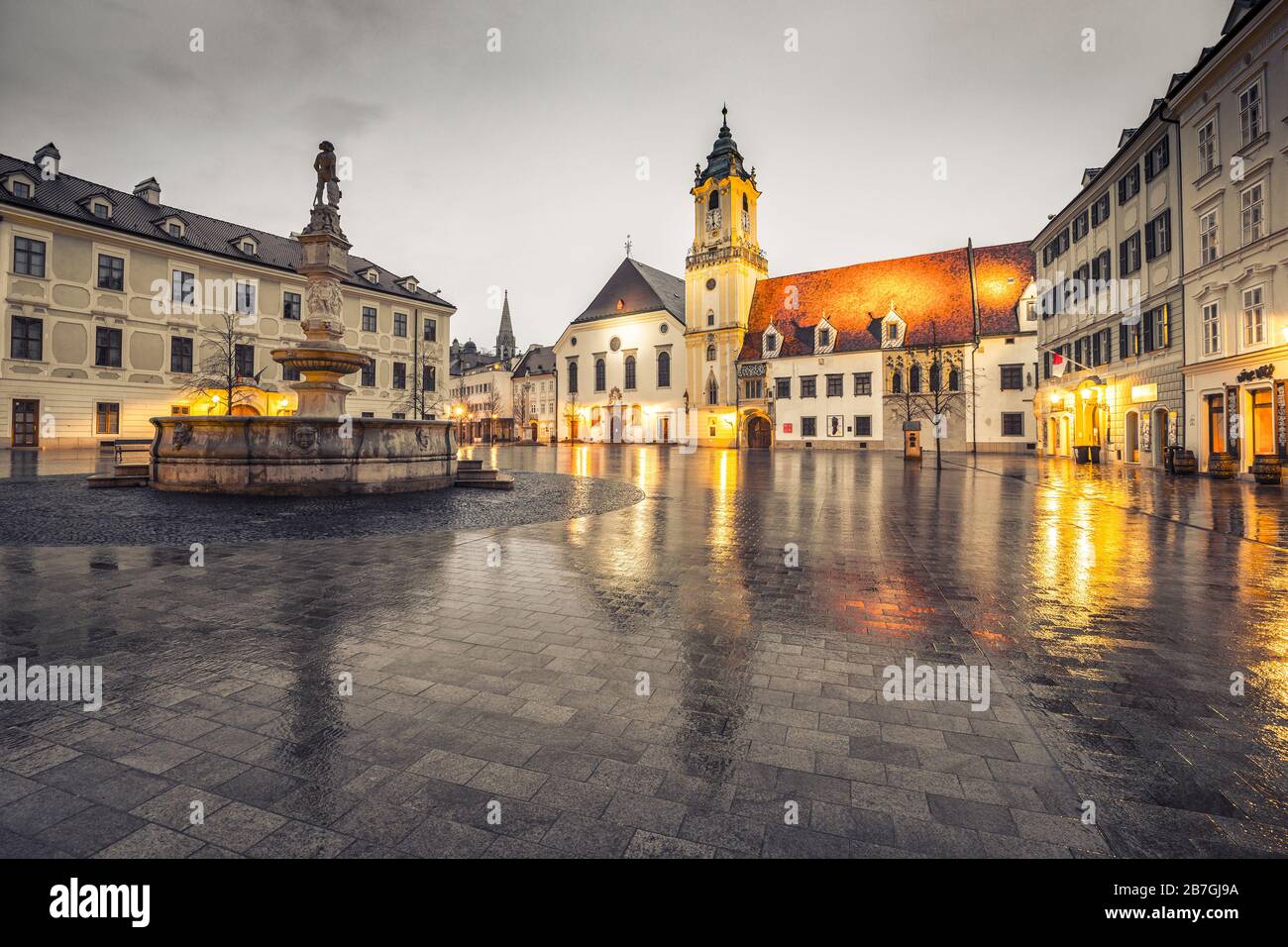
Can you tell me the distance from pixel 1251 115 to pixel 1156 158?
5.25m

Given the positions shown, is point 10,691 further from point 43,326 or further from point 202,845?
point 43,326

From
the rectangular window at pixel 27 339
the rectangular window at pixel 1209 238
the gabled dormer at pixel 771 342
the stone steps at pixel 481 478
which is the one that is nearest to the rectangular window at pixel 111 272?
the rectangular window at pixel 27 339

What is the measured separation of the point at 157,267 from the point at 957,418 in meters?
54.6

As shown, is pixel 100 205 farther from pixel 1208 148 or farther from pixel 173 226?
pixel 1208 148

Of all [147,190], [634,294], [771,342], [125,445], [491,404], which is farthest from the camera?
[491,404]

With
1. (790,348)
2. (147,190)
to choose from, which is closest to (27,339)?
(147,190)

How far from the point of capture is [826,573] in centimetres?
696

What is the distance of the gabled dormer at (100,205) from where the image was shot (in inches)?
1320

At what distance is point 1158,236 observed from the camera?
25.4 meters

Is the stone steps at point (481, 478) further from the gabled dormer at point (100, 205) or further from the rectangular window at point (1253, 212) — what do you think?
Answer: the gabled dormer at point (100, 205)

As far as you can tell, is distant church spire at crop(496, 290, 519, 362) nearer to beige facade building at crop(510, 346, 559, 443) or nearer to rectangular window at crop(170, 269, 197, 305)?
beige facade building at crop(510, 346, 559, 443)

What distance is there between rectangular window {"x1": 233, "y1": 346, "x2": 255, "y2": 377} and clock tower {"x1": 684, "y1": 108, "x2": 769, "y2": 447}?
119 ft

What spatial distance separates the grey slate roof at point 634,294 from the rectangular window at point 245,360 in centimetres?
3601
